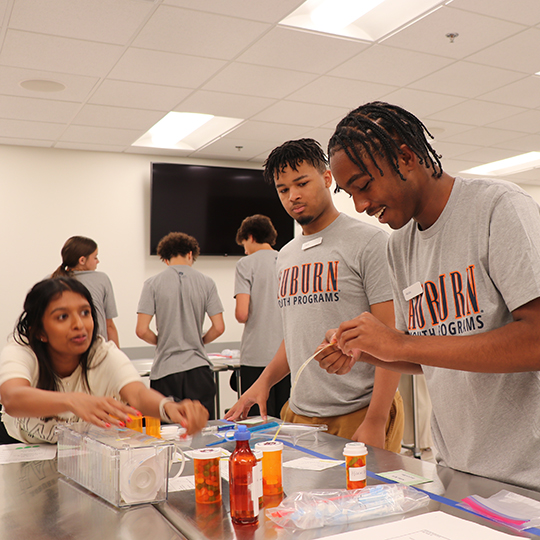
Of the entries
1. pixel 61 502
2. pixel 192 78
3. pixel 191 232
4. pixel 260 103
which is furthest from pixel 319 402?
pixel 191 232

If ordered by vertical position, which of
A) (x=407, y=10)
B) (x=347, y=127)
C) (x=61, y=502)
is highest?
(x=407, y=10)

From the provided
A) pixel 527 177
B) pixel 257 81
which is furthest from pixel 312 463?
pixel 527 177

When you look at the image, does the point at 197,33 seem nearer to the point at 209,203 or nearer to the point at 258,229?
the point at 258,229

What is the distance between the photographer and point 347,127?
4.77 ft

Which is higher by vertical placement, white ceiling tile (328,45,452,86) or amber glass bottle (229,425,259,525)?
white ceiling tile (328,45,452,86)

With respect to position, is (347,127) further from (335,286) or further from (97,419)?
(97,419)

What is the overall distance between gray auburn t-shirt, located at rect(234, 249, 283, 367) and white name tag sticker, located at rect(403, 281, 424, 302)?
2.54 m

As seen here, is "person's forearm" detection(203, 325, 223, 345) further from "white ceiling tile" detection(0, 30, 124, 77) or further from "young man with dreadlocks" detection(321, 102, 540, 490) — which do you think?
"young man with dreadlocks" detection(321, 102, 540, 490)

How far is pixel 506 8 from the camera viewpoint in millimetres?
3209

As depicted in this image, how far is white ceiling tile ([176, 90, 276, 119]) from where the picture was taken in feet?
14.7

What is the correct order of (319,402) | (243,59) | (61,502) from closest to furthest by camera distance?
(61,502), (319,402), (243,59)

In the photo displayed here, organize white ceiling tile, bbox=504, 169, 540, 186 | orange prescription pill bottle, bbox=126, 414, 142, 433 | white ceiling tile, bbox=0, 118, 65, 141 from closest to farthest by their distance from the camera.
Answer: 1. orange prescription pill bottle, bbox=126, 414, 142, 433
2. white ceiling tile, bbox=0, 118, 65, 141
3. white ceiling tile, bbox=504, 169, 540, 186

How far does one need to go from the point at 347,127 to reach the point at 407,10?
2.26 metres

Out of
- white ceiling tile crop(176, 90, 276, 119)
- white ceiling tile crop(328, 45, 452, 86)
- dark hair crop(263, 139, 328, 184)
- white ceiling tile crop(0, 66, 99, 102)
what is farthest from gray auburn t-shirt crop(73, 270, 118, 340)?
dark hair crop(263, 139, 328, 184)
